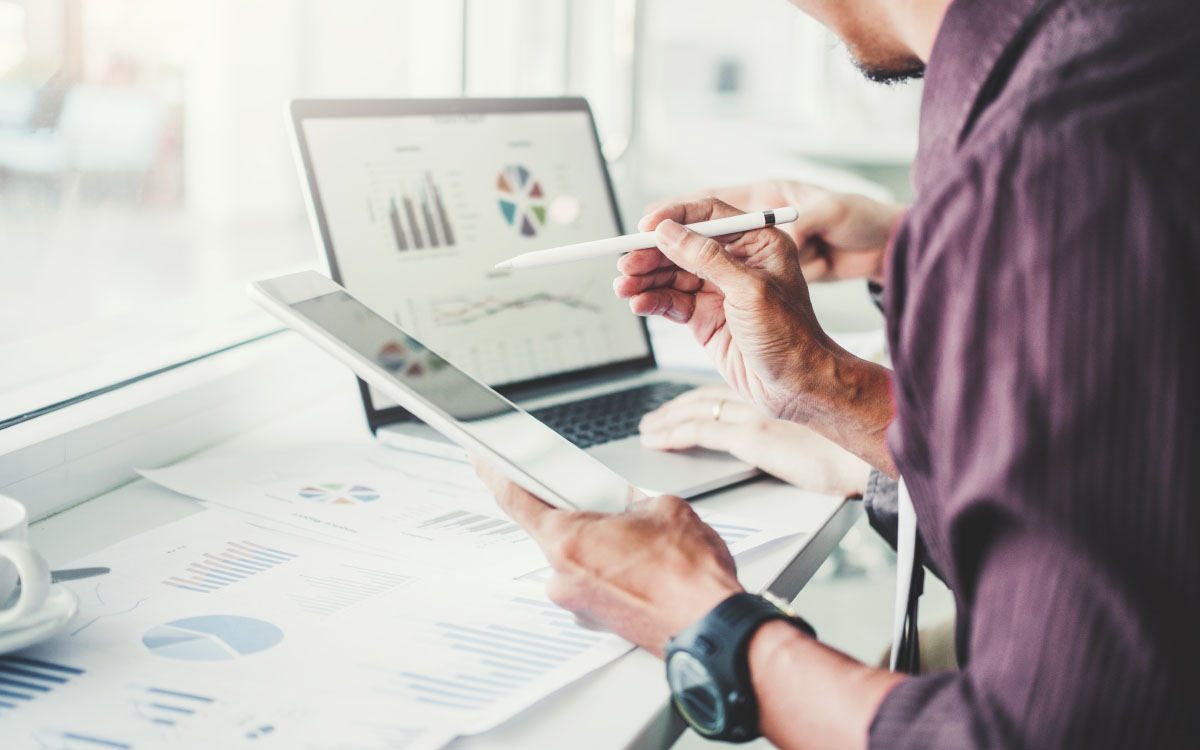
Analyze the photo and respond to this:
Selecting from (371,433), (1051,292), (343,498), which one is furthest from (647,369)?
(1051,292)

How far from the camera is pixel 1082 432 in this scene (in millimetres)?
396

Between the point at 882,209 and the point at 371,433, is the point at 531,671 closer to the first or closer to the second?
the point at 371,433

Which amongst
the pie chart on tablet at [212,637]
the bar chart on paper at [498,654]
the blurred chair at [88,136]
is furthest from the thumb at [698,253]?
the blurred chair at [88,136]

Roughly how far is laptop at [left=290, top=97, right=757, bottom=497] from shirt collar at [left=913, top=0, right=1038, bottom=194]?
1.29 feet

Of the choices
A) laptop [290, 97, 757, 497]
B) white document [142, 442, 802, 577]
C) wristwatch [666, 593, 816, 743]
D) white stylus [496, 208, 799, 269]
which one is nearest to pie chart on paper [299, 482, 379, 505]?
white document [142, 442, 802, 577]

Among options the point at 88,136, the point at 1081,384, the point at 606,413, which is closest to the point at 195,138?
the point at 88,136

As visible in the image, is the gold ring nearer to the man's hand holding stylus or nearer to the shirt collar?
the man's hand holding stylus

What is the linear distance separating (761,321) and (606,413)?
0.27 m

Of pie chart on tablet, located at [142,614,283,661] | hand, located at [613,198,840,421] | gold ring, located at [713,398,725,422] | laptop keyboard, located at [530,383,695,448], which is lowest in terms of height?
laptop keyboard, located at [530,383,695,448]

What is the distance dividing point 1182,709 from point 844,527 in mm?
415

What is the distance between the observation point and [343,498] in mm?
801

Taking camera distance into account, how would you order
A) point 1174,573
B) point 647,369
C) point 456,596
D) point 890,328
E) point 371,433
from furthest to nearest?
point 647,369 < point 371,433 < point 456,596 < point 890,328 < point 1174,573

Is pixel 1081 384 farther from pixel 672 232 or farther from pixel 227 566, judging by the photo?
pixel 227 566

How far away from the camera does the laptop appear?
97 centimetres
